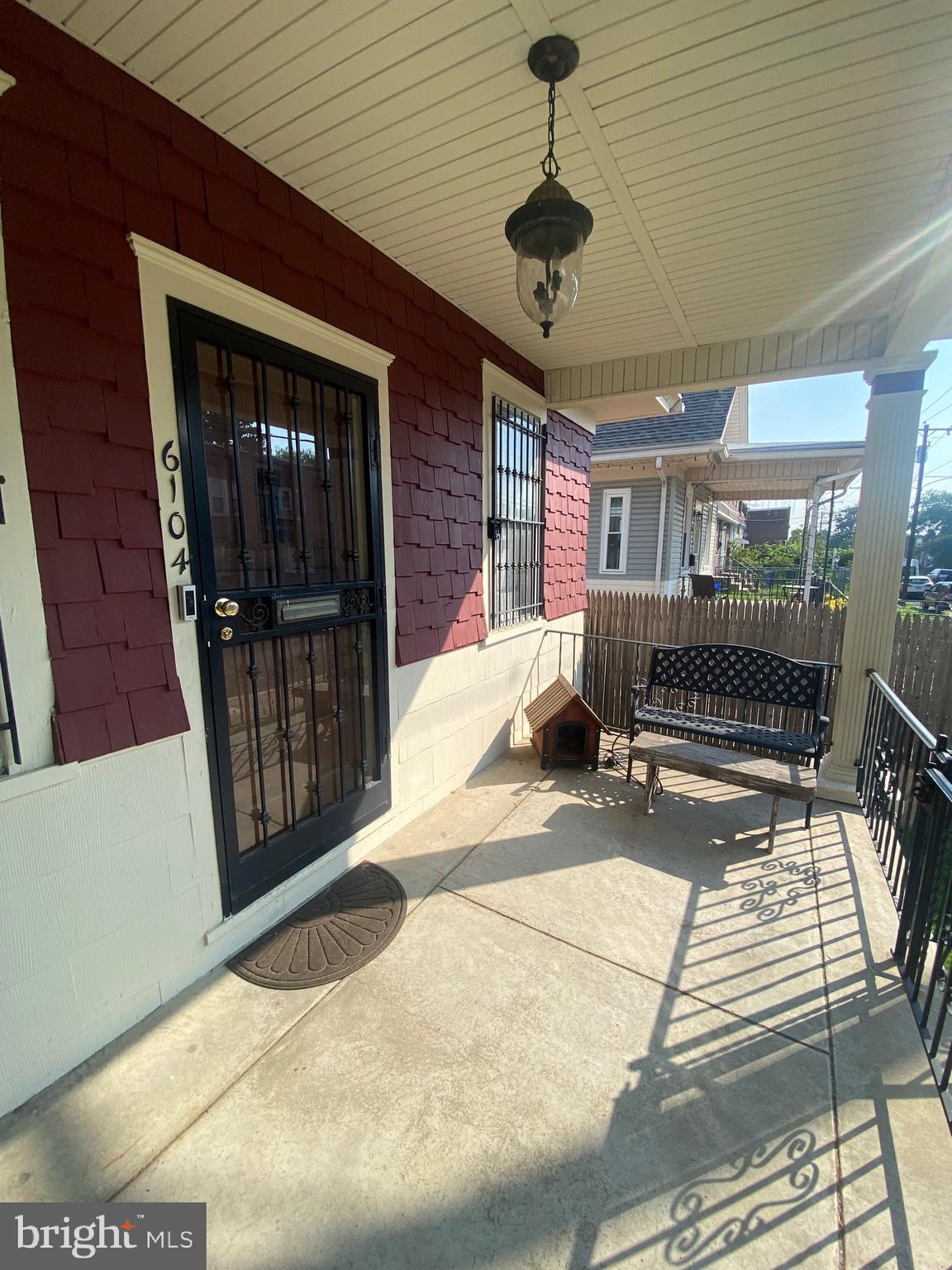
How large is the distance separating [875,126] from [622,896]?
3087 millimetres

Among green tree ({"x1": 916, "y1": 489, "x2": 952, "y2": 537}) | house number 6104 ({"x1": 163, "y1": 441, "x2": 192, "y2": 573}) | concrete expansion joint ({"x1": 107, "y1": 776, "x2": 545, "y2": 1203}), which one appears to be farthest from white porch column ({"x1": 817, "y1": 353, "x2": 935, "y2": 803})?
green tree ({"x1": 916, "y1": 489, "x2": 952, "y2": 537})

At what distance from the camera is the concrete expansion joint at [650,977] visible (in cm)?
172

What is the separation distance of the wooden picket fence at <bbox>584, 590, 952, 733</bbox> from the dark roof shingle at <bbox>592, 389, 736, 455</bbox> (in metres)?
3.68

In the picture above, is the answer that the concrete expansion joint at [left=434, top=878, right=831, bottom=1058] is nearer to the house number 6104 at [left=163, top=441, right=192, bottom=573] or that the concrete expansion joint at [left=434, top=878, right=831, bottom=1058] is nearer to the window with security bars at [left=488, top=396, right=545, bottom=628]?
the house number 6104 at [left=163, top=441, right=192, bottom=573]

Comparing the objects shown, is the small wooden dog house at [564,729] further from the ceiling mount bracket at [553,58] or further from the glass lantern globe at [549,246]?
the ceiling mount bracket at [553,58]

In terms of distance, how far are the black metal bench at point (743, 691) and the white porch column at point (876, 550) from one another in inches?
6.8

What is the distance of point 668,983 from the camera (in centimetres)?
193

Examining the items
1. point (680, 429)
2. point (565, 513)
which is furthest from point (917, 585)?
point (565, 513)

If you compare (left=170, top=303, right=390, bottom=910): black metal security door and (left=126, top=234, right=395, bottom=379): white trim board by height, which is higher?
(left=126, top=234, right=395, bottom=379): white trim board

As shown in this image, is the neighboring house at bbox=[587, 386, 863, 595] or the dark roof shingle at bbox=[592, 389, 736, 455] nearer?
the dark roof shingle at bbox=[592, 389, 736, 455]

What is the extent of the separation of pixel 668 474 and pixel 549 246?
795 centimetres

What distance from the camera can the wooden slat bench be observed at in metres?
2.81

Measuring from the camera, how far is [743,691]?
369cm

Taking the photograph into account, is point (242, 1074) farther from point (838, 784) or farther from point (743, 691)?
point (838, 784)
